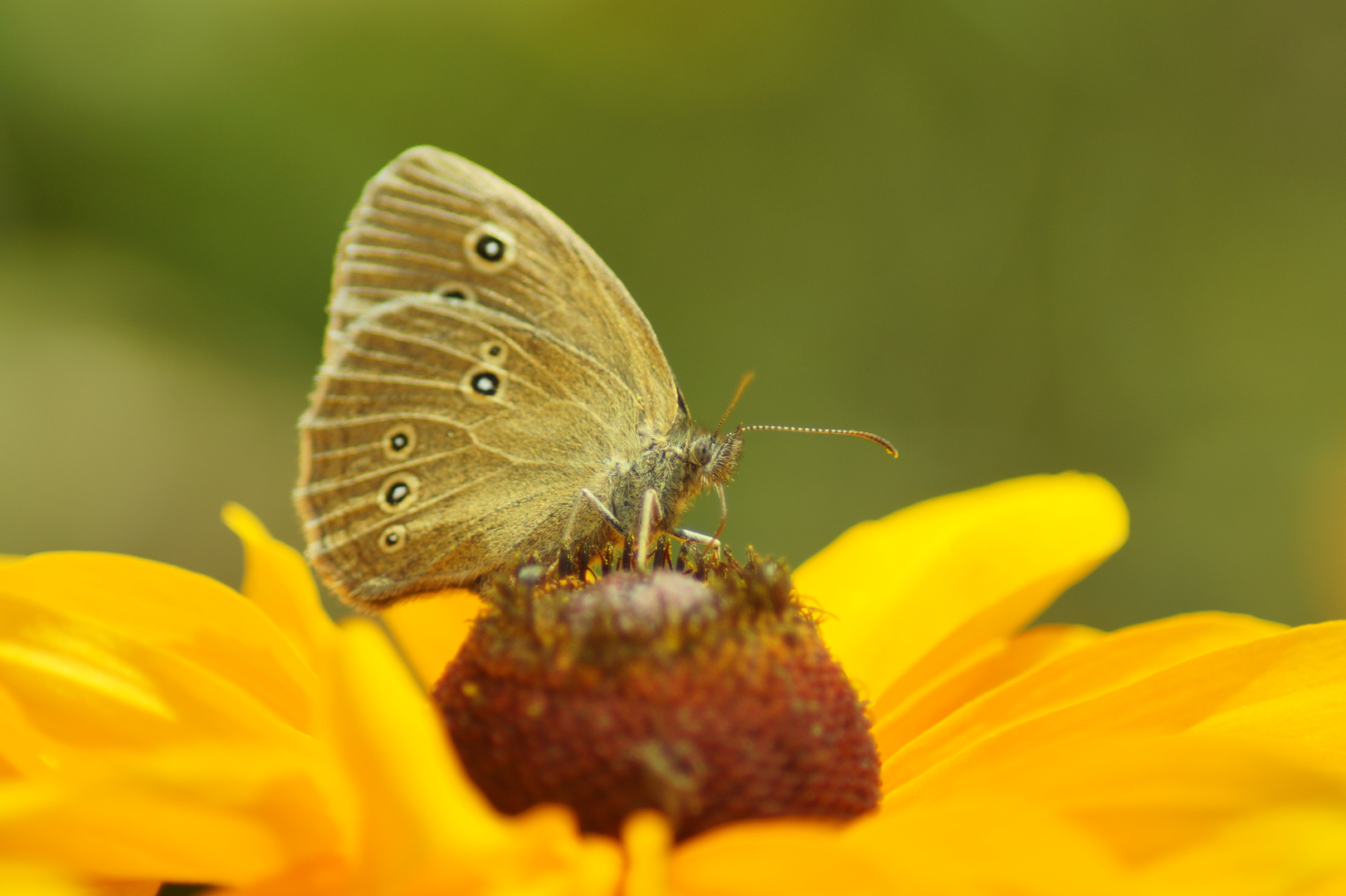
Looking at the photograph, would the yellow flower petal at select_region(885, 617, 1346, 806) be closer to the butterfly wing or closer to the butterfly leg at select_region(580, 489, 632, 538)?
the butterfly leg at select_region(580, 489, 632, 538)

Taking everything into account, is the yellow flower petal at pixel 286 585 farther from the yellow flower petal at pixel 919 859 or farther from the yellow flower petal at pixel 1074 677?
the yellow flower petal at pixel 1074 677

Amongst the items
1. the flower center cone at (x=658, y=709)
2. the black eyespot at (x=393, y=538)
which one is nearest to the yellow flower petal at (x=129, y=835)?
the flower center cone at (x=658, y=709)

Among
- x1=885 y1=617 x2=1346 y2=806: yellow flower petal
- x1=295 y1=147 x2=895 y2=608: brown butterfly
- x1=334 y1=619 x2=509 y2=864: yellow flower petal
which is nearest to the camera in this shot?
x1=334 y1=619 x2=509 y2=864: yellow flower petal

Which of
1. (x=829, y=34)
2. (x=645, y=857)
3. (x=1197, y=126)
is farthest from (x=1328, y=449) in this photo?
(x=645, y=857)

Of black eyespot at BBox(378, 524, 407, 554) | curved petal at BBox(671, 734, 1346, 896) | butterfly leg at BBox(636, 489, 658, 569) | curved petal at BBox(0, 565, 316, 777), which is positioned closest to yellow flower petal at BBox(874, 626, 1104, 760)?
butterfly leg at BBox(636, 489, 658, 569)

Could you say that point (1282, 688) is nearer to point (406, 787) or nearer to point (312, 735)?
point (406, 787)

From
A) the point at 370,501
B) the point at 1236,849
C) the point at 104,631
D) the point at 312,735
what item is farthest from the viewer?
the point at 370,501
